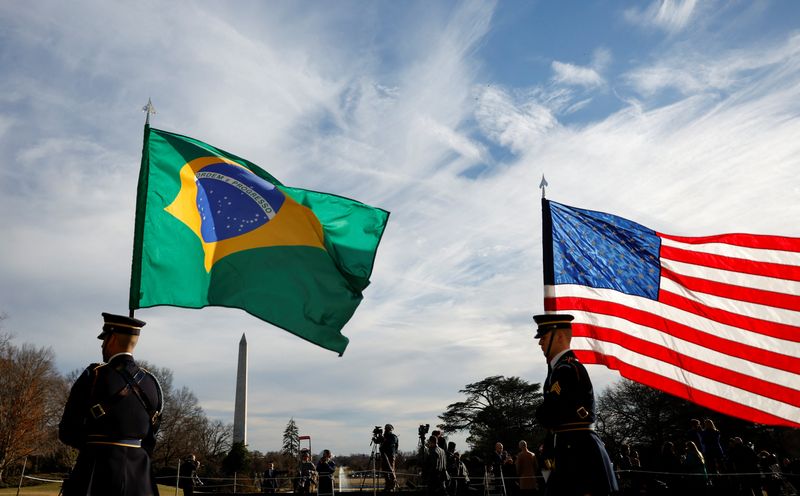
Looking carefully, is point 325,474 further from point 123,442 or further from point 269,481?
point 123,442

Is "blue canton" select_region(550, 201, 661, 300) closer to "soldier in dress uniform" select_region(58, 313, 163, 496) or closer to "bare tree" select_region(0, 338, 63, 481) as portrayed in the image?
"soldier in dress uniform" select_region(58, 313, 163, 496)

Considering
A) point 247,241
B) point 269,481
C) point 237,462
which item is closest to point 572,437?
point 247,241

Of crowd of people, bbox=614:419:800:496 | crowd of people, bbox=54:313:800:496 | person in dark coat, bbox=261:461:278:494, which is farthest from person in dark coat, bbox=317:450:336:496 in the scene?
crowd of people, bbox=54:313:800:496

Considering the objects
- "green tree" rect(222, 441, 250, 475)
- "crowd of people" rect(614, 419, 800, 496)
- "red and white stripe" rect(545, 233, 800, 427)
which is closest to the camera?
"red and white stripe" rect(545, 233, 800, 427)

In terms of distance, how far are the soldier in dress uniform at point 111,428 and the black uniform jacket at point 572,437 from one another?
308 cm

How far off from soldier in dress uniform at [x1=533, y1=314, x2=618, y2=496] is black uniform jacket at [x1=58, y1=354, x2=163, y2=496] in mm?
3082

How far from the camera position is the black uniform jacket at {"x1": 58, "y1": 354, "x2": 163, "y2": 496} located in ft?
15.1

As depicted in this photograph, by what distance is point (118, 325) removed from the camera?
17.2 feet

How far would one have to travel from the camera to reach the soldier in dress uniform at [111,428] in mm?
4613

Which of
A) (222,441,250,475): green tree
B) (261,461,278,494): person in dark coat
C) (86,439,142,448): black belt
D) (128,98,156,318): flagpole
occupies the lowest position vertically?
(261,461,278,494): person in dark coat

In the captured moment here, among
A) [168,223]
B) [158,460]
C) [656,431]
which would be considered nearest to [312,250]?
[168,223]

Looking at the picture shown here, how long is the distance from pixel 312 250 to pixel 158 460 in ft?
193

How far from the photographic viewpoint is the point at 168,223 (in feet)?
24.6

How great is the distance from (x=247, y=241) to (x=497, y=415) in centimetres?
4229
